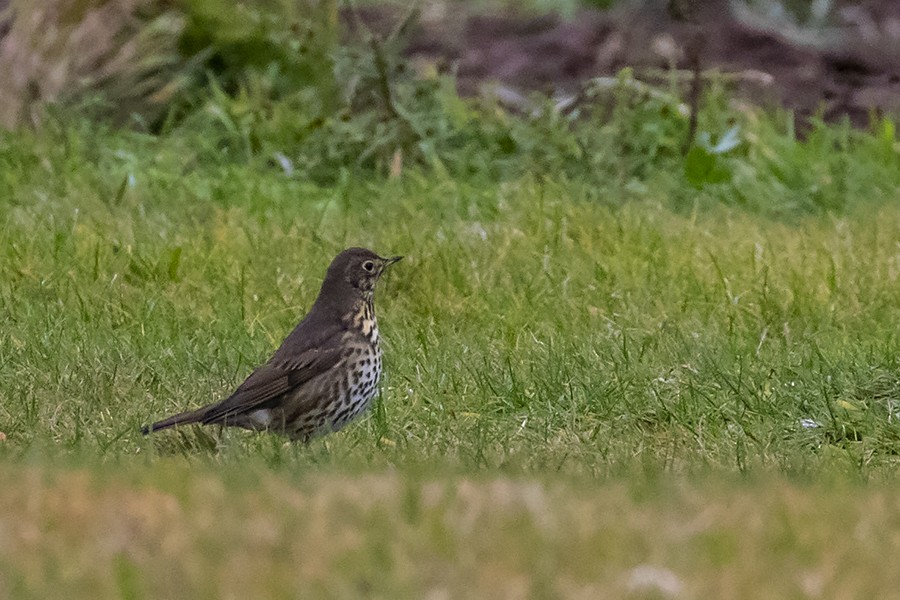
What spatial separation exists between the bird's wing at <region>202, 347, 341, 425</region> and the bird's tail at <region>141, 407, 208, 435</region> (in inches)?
1.5

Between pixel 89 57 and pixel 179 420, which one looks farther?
pixel 89 57

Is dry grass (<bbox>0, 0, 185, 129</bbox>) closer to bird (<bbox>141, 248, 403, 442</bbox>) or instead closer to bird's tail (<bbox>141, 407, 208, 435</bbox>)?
bird (<bbox>141, 248, 403, 442</bbox>)

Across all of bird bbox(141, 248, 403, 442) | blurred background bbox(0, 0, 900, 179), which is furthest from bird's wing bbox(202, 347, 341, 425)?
blurred background bbox(0, 0, 900, 179)

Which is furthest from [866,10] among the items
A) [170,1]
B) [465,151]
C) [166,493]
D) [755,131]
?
[166,493]

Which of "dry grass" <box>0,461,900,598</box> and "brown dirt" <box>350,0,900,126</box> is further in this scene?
"brown dirt" <box>350,0,900,126</box>

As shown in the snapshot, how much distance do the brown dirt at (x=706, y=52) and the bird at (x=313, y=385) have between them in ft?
17.3

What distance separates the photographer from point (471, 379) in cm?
569

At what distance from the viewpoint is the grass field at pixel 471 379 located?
124 inches

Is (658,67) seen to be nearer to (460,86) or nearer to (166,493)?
(460,86)

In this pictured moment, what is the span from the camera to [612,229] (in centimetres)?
748

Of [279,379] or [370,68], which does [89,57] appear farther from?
[279,379]

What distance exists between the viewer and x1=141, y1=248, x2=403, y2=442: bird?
5027 millimetres

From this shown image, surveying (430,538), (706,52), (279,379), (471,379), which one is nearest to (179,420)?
(279,379)

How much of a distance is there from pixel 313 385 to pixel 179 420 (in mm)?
423
